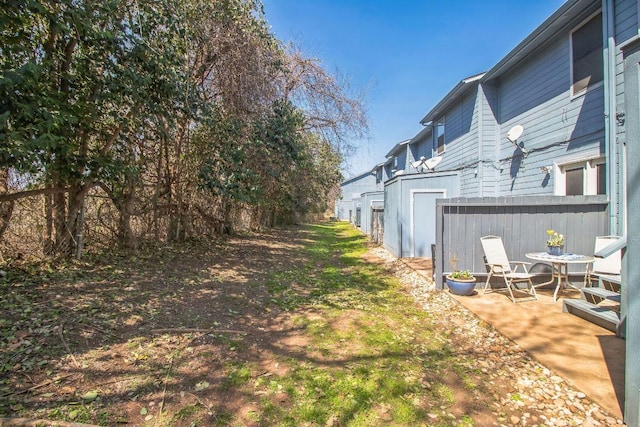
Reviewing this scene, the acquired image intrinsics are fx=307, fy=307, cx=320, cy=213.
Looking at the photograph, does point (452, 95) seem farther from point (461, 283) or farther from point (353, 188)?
point (353, 188)

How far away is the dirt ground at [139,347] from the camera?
7.42 feet

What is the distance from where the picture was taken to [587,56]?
5785mm

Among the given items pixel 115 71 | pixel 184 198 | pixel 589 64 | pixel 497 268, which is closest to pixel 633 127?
pixel 497 268

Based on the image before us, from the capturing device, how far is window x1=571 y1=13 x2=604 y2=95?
5570 millimetres

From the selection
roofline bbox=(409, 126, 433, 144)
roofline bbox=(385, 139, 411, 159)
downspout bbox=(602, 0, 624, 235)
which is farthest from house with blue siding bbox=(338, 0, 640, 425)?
roofline bbox=(385, 139, 411, 159)

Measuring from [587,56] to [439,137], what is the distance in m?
6.48

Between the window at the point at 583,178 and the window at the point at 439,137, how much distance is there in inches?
221

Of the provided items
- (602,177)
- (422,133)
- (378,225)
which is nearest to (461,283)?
(602,177)

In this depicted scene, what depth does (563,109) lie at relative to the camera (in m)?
6.28

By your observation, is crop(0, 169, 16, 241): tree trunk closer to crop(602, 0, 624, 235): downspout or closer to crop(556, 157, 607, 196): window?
crop(602, 0, 624, 235): downspout

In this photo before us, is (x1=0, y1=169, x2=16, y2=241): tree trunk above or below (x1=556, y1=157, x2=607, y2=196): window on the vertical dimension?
below

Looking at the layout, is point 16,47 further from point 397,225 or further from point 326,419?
point 397,225

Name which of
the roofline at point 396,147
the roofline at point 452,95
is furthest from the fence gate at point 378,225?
the roofline at point 396,147

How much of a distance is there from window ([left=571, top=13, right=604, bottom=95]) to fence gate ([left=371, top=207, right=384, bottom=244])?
7.23m
